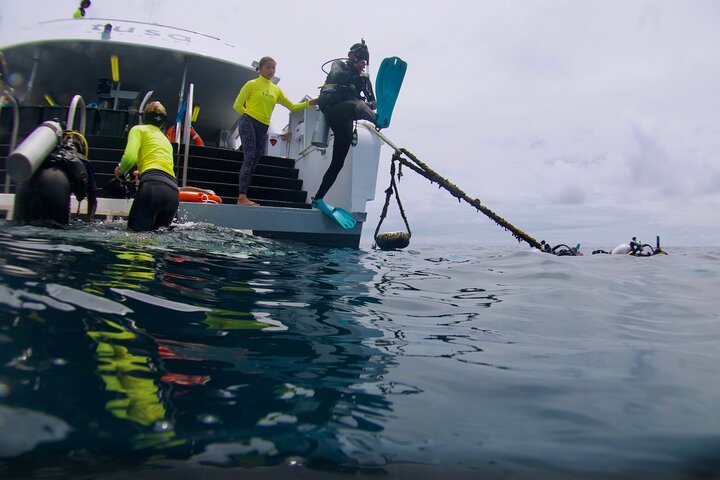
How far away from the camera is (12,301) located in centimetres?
170

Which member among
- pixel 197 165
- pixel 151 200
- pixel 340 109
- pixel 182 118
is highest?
pixel 182 118

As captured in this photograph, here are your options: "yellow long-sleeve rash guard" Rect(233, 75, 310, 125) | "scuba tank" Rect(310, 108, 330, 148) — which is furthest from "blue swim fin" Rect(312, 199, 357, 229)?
"yellow long-sleeve rash guard" Rect(233, 75, 310, 125)

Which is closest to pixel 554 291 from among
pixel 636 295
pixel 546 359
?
pixel 636 295

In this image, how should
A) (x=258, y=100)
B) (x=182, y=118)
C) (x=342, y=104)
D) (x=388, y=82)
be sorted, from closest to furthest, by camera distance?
1. (x=258, y=100)
2. (x=342, y=104)
3. (x=388, y=82)
4. (x=182, y=118)

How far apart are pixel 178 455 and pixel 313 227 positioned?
4987 millimetres

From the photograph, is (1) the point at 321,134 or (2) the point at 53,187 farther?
(1) the point at 321,134

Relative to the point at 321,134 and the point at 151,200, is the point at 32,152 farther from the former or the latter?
the point at 321,134

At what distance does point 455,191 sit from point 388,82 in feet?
5.88

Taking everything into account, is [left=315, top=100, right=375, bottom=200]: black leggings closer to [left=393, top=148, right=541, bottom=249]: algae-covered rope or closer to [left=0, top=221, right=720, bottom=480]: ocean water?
[left=393, top=148, right=541, bottom=249]: algae-covered rope

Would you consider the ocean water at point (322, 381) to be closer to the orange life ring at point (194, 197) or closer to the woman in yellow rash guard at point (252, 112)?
A: the orange life ring at point (194, 197)

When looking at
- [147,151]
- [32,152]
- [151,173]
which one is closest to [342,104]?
[147,151]

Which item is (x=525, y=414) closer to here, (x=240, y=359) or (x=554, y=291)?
(x=240, y=359)

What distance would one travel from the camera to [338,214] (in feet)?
19.9

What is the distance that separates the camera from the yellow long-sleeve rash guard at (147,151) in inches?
161
